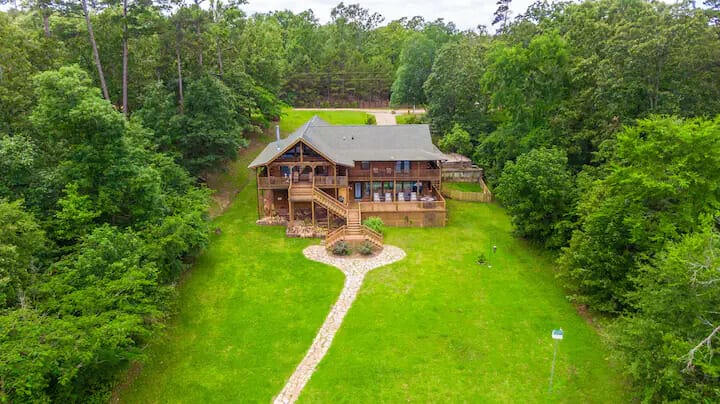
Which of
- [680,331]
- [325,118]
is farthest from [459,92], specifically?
[680,331]

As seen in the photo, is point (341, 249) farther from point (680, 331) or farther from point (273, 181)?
point (680, 331)

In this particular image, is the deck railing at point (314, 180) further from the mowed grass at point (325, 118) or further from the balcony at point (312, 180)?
the mowed grass at point (325, 118)

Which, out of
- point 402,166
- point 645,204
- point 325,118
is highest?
point 325,118

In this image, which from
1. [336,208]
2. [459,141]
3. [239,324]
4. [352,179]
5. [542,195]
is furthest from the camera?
[459,141]

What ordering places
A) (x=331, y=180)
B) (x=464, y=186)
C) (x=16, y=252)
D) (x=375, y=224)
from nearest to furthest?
(x=16, y=252) < (x=375, y=224) < (x=331, y=180) < (x=464, y=186)

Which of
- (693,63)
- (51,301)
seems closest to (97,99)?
(51,301)

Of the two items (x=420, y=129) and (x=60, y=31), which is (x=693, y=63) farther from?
(x=60, y=31)

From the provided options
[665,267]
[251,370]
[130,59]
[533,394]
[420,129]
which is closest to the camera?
[665,267]
